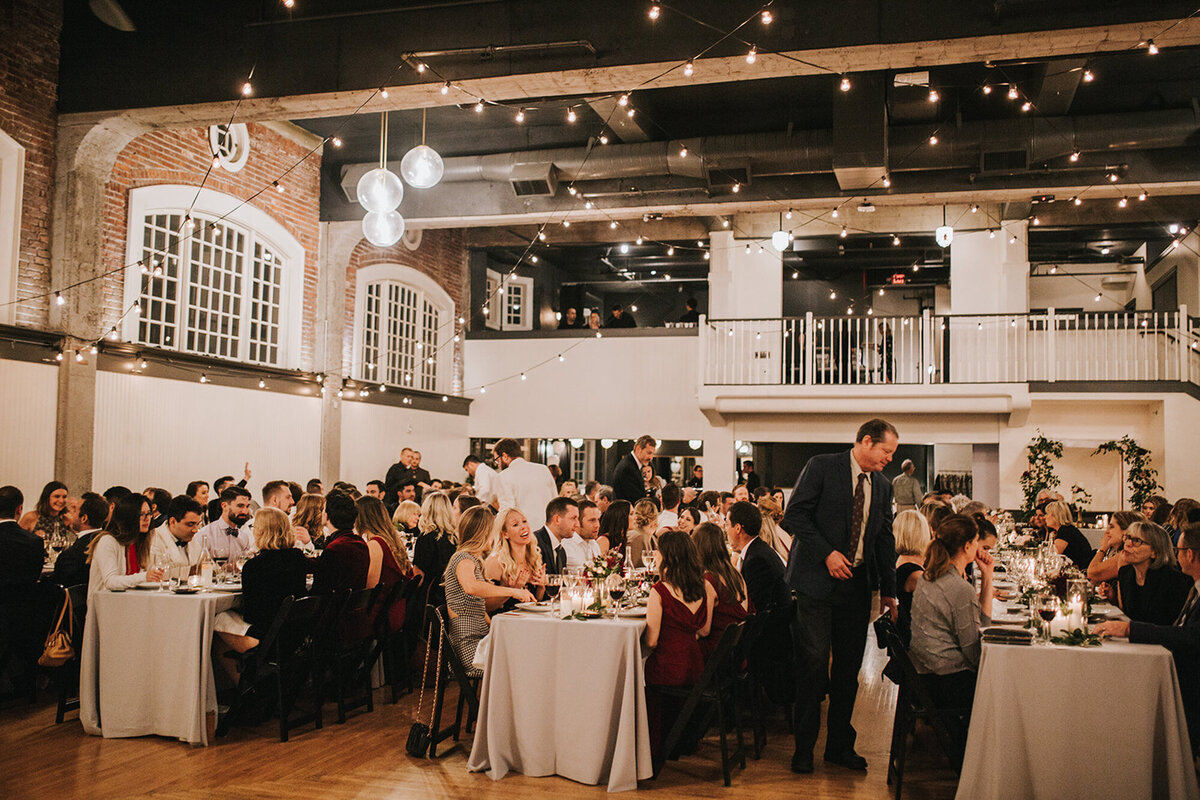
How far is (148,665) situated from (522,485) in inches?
134

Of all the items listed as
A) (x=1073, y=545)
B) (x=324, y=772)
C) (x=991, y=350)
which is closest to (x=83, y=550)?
(x=324, y=772)

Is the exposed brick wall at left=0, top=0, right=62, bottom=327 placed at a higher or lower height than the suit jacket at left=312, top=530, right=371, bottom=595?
higher

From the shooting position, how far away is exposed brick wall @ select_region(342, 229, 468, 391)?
12.4 metres

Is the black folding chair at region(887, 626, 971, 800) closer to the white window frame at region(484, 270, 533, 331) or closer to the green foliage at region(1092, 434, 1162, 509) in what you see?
the green foliage at region(1092, 434, 1162, 509)

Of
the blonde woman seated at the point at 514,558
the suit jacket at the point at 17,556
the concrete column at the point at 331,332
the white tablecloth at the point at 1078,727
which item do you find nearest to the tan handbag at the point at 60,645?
the suit jacket at the point at 17,556

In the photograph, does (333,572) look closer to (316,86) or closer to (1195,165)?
(316,86)

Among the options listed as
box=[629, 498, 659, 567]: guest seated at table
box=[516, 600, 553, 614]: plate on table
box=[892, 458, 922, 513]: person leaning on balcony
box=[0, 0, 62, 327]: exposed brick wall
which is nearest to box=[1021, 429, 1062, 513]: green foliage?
box=[892, 458, 922, 513]: person leaning on balcony

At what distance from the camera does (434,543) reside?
6531 millimetres

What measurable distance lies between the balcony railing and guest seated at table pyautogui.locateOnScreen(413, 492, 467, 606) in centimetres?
644

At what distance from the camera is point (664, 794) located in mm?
4113

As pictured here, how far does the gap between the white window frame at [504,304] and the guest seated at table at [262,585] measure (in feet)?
36.9

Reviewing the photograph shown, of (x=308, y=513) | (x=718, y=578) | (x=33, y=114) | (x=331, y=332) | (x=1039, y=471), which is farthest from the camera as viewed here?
(x=1039, y=471)

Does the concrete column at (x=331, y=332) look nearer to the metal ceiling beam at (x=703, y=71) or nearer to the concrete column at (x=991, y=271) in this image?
the metal ceiling beam at (x=703, y=71)

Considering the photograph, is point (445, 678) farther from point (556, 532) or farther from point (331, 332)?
point (331, 332)
